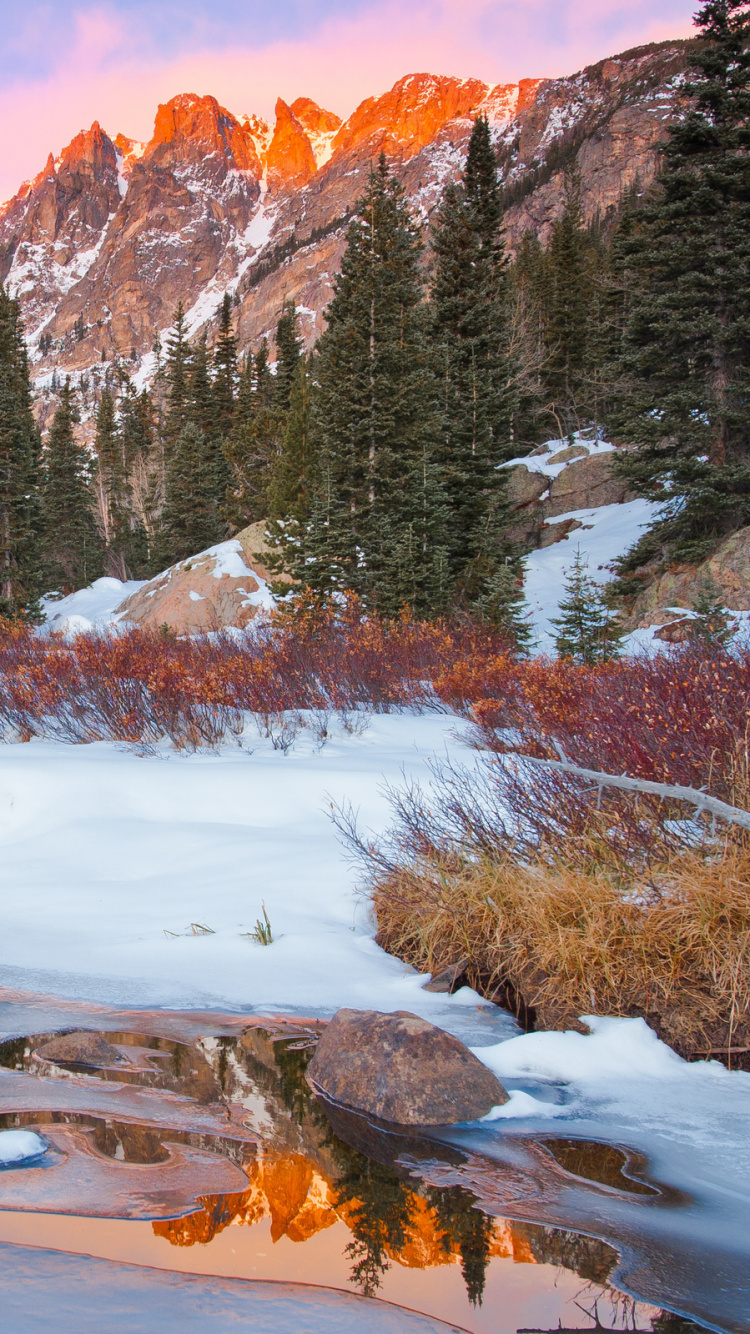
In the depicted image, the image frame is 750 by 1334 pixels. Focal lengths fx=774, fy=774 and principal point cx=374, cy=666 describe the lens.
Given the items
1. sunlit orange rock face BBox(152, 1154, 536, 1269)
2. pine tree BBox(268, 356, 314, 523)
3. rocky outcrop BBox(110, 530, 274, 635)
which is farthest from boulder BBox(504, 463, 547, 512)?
sunlit orange rock face BBox(152, 1154, 536, 1269)

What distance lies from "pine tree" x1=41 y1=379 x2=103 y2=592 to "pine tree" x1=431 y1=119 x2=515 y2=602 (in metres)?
20.4

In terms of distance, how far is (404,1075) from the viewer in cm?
282

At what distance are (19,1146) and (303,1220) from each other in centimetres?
86

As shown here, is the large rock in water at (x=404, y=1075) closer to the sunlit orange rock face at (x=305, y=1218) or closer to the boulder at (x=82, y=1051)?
the sunlit orange rock face at (x=305, y=1218)

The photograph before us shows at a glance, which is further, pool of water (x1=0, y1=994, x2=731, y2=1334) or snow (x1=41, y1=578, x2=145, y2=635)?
snow (x1=41, y1=578, x2=145, y2=635)

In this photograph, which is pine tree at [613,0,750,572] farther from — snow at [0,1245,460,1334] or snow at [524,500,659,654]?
snow at [0,1245,460,1334]

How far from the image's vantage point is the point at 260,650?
37.0 feet

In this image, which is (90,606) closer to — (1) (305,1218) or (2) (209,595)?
(2) (209,595)

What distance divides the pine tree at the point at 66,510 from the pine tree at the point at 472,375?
20.4 m

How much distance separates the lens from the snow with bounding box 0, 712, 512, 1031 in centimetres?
375

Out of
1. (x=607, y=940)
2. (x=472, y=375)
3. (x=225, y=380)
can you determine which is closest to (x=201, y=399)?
(x=225, y=380)

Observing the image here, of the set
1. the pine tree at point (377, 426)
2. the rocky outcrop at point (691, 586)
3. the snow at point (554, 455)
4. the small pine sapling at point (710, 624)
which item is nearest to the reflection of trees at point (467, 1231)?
the small pine sapling at point (710, 624)

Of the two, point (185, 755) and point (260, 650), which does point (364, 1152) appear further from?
point (260, 650)

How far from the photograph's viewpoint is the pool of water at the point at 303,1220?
172cm
